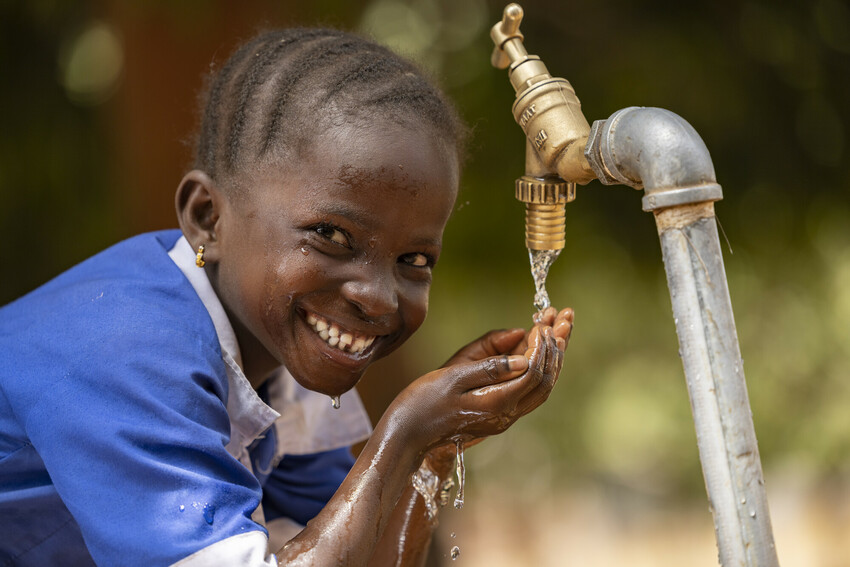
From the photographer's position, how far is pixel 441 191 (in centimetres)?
136

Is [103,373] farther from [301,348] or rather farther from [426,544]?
[426,544]

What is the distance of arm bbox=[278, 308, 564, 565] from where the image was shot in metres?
1.16

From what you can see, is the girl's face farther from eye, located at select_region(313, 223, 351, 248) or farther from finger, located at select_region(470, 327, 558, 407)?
finger, located at select_region(470, 327, 558, 407)

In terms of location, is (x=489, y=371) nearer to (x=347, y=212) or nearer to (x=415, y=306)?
(x=415, y=306)

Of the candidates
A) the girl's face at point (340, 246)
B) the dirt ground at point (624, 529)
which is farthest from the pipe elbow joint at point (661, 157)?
the dirt ground at point (624, 529)

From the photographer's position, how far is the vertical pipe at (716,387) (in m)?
0.98

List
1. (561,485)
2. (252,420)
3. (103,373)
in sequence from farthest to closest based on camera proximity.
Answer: (561,485), (252,420), (103,373)

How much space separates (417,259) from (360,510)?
0.41 meters

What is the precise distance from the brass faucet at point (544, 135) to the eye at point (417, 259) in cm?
16

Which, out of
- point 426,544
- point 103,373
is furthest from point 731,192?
point 103,373

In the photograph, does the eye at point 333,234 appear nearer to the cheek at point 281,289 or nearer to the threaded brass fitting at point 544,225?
the cheek at point 281,289

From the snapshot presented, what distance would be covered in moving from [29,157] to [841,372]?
2693 millimetres

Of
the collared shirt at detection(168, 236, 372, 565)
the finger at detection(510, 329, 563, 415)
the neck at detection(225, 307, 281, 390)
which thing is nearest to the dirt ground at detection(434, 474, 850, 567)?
the collared shirt at detection(168, 236, 372, 565)

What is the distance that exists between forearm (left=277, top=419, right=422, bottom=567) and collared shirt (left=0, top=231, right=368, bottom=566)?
0.18 ft
